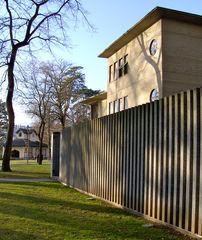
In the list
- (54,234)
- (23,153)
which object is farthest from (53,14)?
(23,153)

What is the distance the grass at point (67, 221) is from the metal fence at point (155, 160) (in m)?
0.42

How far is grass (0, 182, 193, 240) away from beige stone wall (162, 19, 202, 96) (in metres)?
14.0

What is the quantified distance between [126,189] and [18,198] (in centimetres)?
376

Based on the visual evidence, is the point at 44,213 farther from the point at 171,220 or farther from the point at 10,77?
the point at 10,77

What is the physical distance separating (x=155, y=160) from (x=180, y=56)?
17057 millimetres

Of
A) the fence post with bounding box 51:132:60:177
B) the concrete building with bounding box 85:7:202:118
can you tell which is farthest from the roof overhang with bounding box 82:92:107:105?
the fence post with bounding box 51:132:60:177

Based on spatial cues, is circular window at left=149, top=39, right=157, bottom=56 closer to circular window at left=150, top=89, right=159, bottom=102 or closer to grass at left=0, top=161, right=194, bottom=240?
circular window at left=150, top=89, right=159, bottom=102

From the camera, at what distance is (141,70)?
27812 millimetres

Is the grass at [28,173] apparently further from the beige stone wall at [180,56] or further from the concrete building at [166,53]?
the beige stone wall at [180,56]

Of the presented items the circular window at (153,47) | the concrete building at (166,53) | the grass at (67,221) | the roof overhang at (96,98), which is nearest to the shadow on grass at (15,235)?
the grass at (67,221)

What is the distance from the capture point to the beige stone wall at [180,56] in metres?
24.7

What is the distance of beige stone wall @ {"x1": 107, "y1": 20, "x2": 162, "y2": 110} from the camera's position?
25.4 meters

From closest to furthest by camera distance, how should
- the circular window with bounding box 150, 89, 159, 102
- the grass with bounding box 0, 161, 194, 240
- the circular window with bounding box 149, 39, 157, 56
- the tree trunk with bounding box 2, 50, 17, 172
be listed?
1. the grass with bounding box 0, 161, 194, 240
2. the circular window with bounding box 150, 89, 159, 102
3. the circular window with bounding box 149, 39, 157, 56
4. the tree trunk with bounding box 2, 50, 17, 172

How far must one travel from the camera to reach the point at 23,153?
4190 inches
